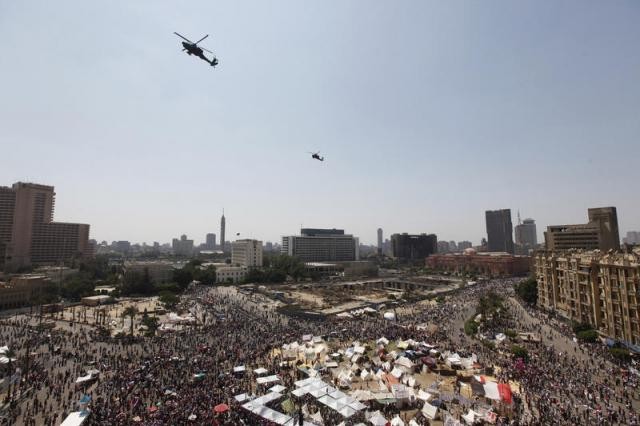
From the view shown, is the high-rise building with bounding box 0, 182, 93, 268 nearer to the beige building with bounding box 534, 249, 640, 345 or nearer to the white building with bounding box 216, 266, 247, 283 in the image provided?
the white building with bounding box 216, 266, 247, 283

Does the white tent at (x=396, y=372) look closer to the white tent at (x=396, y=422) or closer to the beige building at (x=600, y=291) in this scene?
the white tent at (x=396, y=422)

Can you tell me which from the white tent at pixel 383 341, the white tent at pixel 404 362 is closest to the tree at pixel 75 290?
the white tent at pixel 383 341

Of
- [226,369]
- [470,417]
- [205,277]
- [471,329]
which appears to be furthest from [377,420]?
[205,277]

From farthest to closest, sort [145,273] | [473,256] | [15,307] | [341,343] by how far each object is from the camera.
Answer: [473,256], [145,273], [15,307], [341,343]

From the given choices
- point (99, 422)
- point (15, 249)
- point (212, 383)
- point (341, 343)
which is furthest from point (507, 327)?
point (15, 249)

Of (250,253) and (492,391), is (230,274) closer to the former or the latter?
(250,253)

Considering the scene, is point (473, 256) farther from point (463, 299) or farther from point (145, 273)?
point (145, 273)

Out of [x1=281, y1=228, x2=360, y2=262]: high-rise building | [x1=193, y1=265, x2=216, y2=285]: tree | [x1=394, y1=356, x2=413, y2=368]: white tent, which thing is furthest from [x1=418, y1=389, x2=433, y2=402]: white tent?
[x1=281, y1=228, x2=360, y2=262]: high-rise building
